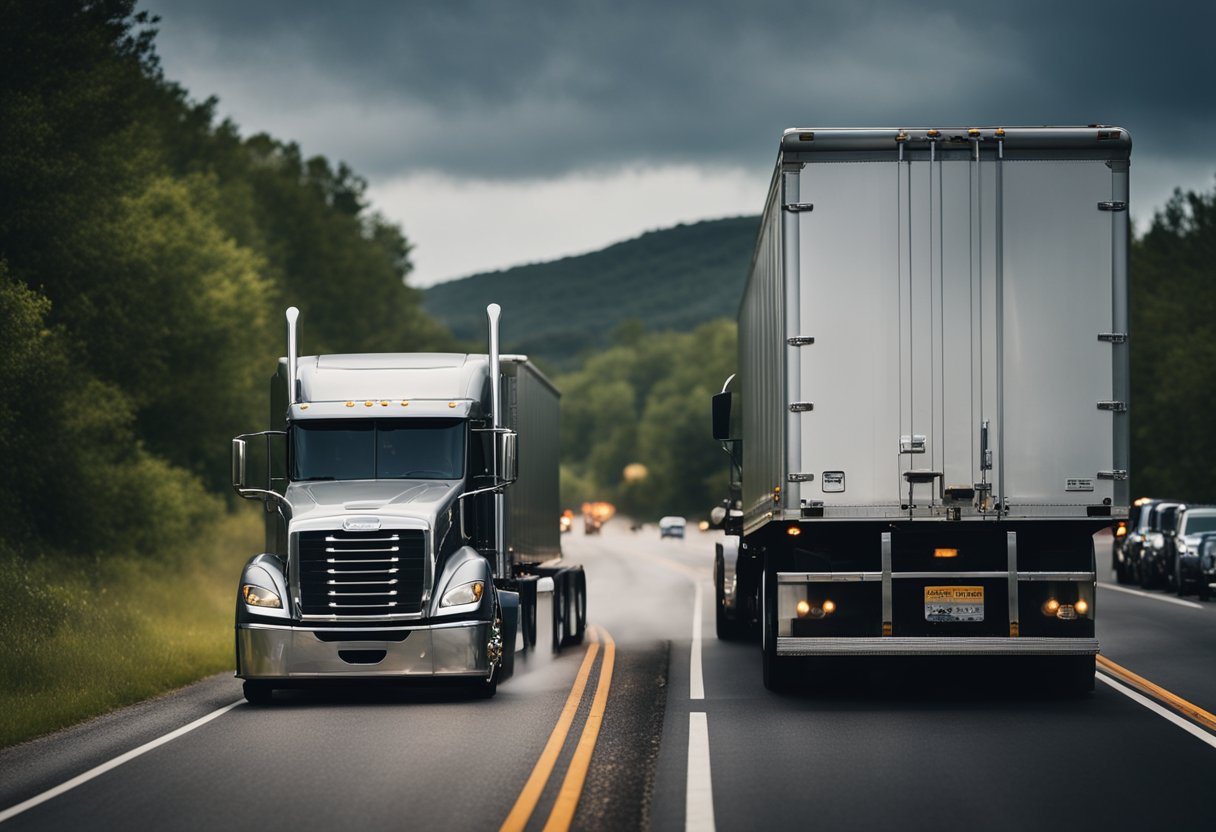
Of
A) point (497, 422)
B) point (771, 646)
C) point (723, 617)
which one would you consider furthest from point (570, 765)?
point (723, 617)

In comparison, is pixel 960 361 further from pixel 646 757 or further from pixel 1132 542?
pixel 1132 542

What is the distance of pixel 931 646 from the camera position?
15125 mm

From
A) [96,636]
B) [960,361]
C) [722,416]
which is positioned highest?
[960,361]

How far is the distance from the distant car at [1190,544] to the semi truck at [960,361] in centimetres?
2120

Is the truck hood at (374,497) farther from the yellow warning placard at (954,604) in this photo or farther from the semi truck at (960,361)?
the yellow warning placard at (954,604)

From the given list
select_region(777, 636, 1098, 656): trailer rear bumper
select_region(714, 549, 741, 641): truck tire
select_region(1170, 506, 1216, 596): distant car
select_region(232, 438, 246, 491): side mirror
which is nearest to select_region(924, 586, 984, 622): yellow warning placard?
select_region(777, 636, 1098, 656): trailer rear bumper

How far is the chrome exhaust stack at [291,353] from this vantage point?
17.7 m

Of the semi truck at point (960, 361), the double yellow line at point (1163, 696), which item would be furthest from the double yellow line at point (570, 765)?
the double yellow line at point (1163, 696)

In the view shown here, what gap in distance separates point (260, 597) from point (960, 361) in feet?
22.3

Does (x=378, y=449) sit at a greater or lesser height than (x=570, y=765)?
greater

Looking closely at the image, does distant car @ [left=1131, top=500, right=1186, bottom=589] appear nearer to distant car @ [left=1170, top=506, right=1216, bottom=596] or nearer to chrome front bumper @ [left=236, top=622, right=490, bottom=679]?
distant car @ [left=1170, top=506, right=1216, bottom=596]

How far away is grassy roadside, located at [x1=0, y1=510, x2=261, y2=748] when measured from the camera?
16812 millimetres

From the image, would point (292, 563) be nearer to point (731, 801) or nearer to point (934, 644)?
point (934, 644)

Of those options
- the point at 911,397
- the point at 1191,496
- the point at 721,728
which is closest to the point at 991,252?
the point at 911,397
